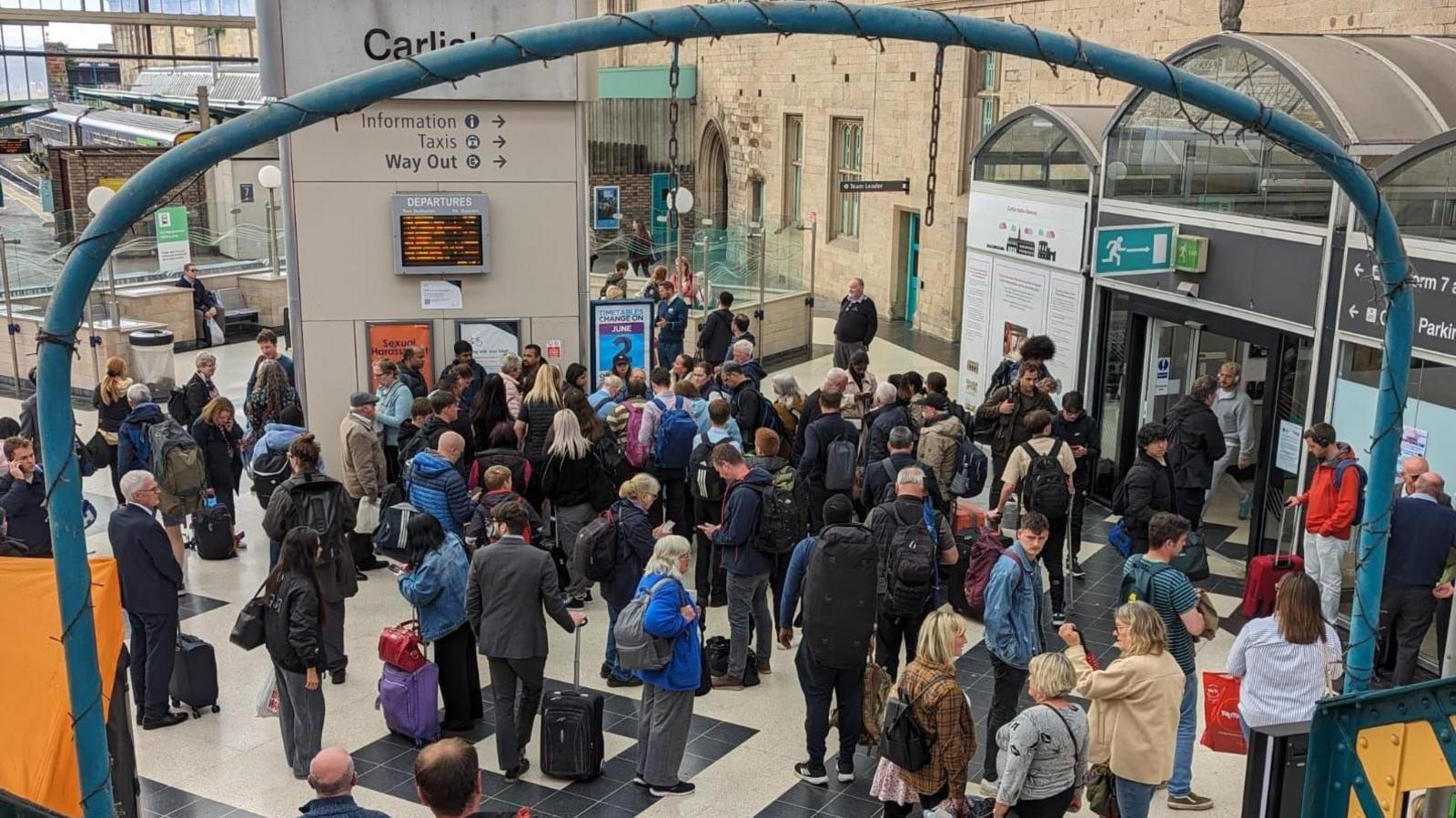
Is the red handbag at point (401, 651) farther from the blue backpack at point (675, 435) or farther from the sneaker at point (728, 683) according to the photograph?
the blue backpack at point (675, 435)

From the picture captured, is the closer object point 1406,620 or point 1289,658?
point 1289,658

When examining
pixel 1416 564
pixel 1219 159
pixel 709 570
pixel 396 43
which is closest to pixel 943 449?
pixel 709 570

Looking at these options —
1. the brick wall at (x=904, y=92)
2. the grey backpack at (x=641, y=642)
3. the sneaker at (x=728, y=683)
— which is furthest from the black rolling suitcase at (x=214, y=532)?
the brick wall at (x=904, y=92)

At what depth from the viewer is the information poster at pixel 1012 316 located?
43.9 feet

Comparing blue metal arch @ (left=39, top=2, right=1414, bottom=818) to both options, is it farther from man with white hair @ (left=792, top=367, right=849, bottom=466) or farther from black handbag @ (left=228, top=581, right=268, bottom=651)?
man with white hair @ (left=792, top=367, right=849, bottom=466)

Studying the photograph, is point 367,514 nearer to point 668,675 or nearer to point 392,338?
point 392,338

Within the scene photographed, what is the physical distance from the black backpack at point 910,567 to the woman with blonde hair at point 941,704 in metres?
1.29

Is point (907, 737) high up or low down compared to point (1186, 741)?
up

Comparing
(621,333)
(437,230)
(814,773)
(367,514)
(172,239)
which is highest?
(437,230)

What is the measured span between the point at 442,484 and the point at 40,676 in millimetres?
3971

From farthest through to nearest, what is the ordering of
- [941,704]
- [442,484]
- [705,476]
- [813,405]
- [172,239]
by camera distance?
[172,239] < [813,405] < [705,476] < [442,484] < [941,704]

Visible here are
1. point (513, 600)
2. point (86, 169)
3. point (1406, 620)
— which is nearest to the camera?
point (513, 600)

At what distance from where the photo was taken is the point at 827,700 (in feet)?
24.1

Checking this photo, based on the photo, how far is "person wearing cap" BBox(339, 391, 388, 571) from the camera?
33.2 feet
